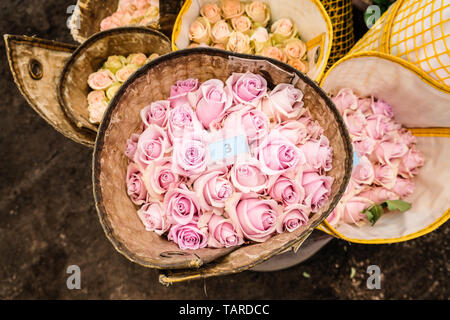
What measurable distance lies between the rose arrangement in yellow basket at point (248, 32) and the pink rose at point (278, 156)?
450mm

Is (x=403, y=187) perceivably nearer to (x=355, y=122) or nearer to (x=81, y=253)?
(x=355, y=122)

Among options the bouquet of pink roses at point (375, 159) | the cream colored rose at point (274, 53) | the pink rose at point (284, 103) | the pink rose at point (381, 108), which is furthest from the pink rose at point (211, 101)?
the pink rose at point (381, 108)

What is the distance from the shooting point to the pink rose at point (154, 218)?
880mm

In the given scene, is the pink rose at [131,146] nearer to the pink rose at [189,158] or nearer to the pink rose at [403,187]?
the pink rose at [189,158]

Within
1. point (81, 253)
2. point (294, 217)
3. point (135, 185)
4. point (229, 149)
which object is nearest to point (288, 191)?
point (294, 217)

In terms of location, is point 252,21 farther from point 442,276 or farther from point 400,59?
point 442,276

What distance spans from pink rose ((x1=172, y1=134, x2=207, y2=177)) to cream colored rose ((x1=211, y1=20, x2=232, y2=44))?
54 cm

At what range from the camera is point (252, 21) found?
1.27 meters

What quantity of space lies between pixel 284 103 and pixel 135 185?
1.55 feet

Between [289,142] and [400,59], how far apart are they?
42cm

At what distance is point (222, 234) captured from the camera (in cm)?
84

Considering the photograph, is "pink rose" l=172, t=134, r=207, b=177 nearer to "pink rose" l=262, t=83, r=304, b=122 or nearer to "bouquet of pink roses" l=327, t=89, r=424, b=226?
"pink rose" l=262, t=83, r=304, b=122
